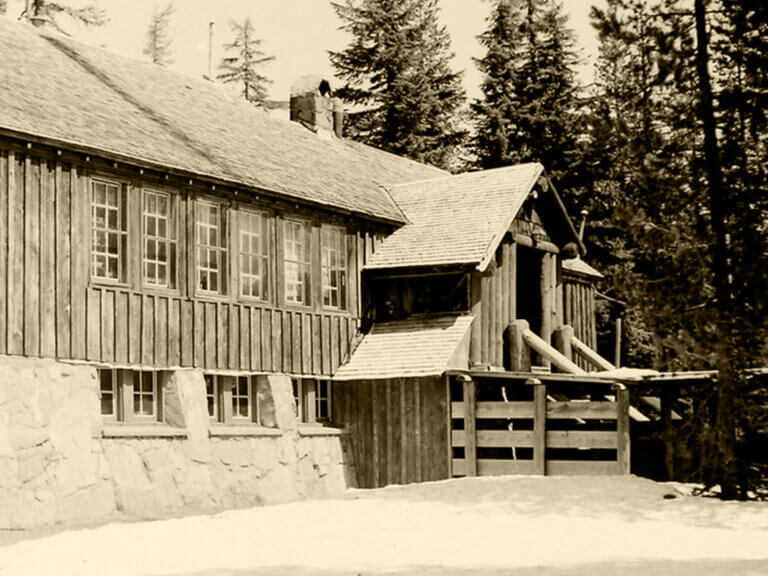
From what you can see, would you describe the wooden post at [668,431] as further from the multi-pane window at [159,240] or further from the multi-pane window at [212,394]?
the multi-pane window at [159,240]

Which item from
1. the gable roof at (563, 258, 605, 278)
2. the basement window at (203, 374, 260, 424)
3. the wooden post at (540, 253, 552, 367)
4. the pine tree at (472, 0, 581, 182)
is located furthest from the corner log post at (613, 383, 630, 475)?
the pine tree at (472, 0, 581, 182)

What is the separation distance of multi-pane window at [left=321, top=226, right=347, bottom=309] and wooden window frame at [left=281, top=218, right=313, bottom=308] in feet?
1.60

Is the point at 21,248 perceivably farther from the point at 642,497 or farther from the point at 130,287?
the point at 642,497

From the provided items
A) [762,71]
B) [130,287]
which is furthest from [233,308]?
[762,71]

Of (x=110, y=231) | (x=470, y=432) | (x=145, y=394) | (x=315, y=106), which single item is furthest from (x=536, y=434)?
Answer: (x=315, y=106)

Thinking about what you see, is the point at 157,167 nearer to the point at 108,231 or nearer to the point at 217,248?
the point at 108,231

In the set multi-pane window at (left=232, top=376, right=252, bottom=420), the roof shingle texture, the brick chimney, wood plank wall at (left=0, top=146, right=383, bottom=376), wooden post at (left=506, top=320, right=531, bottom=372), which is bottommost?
multi-pane window at (left=232, top=376, right=252, bottom=420)

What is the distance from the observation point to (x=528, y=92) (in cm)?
4797

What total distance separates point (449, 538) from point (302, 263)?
30.2 feet

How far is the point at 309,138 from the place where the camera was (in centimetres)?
2969

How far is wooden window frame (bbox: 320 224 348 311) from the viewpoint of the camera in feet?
81.5

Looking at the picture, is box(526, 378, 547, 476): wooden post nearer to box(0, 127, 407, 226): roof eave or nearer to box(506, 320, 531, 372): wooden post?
box(506, 320, 531, 372): wooden post

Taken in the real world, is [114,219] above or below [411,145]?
below

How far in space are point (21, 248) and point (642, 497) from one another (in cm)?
1022
